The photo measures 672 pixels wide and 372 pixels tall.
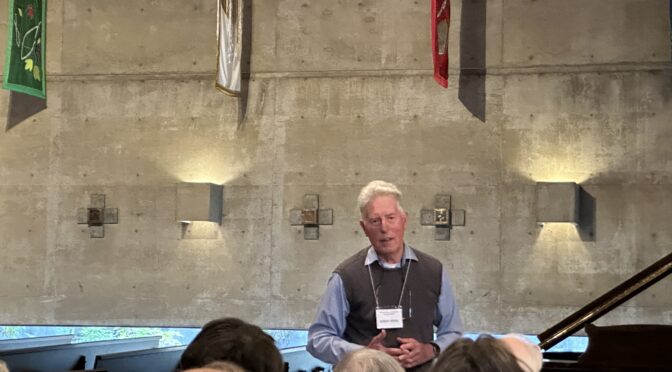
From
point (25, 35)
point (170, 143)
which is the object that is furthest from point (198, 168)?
point (25, 35)

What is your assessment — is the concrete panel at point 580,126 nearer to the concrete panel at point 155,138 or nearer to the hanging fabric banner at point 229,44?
the concrete panel at point 155,138

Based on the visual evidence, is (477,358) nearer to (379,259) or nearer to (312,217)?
(379,259)

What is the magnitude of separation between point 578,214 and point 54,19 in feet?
17.6

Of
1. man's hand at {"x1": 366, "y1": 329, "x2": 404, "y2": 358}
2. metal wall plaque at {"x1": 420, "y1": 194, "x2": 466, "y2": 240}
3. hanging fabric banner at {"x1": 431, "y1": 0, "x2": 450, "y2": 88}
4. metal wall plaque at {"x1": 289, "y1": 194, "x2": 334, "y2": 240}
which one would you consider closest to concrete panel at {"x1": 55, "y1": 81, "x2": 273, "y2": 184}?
metal wall plaque at {"x1": 289, "y1": 194, "x2": 334, "y2": 240}

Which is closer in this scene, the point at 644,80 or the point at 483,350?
the point at 483,350

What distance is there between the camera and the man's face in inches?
152

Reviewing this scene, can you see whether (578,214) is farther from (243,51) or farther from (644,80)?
(243,51)

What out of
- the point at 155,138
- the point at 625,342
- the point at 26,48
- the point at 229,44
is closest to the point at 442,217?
the point at 229,44

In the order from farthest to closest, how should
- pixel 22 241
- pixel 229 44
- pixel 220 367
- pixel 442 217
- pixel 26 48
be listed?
pixel 22 241
pixel 26 48
pixel 229 44
pixel 442 217
pixel 220 367

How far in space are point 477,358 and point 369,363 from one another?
2.03ft

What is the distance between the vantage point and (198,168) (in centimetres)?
920

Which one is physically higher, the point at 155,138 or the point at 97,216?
the point at 155,138

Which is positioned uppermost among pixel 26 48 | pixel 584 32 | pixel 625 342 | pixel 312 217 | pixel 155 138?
pixel 584 32

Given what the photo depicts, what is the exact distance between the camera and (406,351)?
3.67 m
